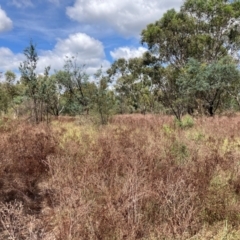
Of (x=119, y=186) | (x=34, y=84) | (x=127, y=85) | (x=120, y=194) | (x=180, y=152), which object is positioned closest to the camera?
(x=120, y=194)

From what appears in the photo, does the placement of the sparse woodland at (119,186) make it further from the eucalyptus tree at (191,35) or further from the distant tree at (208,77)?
the eucalyptus tree at (191,35)

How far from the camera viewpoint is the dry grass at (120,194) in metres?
3.16

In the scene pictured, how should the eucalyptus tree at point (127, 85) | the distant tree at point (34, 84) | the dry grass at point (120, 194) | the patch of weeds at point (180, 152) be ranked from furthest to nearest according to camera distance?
the eucalyptus tree at point (127, 85), the distant tree at point (34, 84), the patch of weeds at point (180, 152), the dry grass at point (120, 194)

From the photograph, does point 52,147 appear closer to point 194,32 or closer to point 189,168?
point 189,168

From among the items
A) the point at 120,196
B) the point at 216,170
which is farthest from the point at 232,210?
the point at 120,196

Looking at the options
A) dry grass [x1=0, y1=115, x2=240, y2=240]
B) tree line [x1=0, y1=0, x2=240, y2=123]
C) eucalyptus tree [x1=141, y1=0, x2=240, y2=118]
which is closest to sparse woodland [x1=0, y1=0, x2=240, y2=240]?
dry grass [x1=0, y1=115, x2=240, y2=240]

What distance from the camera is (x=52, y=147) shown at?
266 inches

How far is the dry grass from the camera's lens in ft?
10.4

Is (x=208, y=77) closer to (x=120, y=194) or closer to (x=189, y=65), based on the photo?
(x=189, y=65)

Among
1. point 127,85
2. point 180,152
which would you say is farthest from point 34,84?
point 127,85

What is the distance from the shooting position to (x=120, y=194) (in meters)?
3.61

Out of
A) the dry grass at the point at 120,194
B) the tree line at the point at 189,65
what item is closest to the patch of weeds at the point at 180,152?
the dry grass at the point at 120,194

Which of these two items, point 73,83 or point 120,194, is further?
point 73,83

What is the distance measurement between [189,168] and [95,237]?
7.32ft
